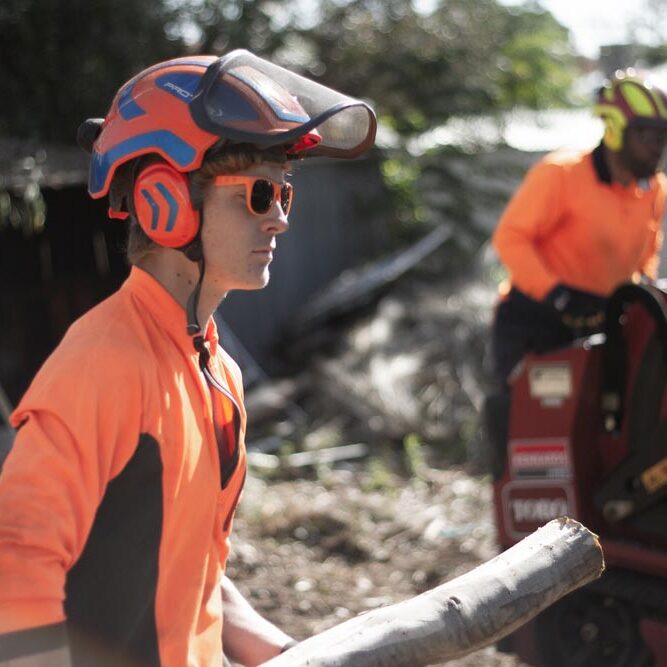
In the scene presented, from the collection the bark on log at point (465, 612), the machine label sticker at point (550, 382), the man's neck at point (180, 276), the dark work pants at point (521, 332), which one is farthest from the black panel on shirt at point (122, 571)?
the dark work pants at point (521, 332)

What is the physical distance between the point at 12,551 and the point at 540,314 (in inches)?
170

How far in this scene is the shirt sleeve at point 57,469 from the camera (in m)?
1.88

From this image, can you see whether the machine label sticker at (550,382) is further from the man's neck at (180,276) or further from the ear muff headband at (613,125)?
the man's neck at (180,276)

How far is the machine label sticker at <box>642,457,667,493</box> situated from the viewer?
493 cm

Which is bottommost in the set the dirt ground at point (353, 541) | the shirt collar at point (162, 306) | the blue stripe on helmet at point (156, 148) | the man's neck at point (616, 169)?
the dirt ground at point (353, 541)

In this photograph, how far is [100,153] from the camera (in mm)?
2387

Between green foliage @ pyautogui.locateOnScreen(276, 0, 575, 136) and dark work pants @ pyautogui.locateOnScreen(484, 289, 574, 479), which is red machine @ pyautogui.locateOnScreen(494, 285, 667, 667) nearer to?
dark work pants @ pyautogui.locateOnScreen(484, 289, 574, 479)

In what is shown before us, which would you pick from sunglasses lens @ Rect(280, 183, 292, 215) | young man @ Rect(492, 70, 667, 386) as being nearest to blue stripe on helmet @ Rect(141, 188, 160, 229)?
sunglasses lens @ Rect(280, 183, 292, 215)

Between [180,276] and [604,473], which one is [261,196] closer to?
[180,276]

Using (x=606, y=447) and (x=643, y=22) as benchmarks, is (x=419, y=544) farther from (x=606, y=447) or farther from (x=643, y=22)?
(x=643, y=22)

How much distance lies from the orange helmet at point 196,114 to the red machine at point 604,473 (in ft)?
9.59

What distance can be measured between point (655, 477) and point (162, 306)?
10.5 ft

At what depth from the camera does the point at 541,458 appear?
17.8 ft

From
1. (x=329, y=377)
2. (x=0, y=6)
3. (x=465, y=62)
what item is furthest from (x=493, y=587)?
(x=465, y=62)
